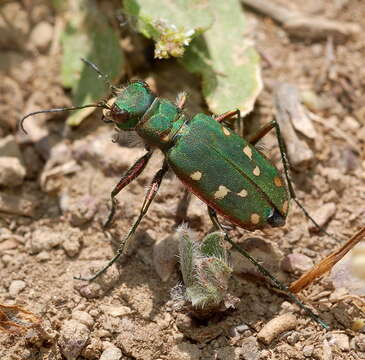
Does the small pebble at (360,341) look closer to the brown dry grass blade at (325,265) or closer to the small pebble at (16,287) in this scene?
the brown dry grass blade at (325,265)

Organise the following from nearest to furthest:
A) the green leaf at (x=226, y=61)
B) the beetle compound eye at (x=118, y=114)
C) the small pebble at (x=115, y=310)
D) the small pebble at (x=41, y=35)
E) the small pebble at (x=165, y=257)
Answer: the small pebble at (x=115, y=310) < the small pebble at (x=165, y=257) < the beetle compound eye at (x=118, y=114) < the green leaf at (x=226, y=61) < the small pebble at (x=41, y=35)

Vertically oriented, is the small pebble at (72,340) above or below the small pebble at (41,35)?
below

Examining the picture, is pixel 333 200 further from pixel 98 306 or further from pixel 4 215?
pixel 4 215

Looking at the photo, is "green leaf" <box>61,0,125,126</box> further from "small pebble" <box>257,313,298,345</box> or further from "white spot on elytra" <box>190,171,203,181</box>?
"small pebble" <box>257,313,298,345</box>

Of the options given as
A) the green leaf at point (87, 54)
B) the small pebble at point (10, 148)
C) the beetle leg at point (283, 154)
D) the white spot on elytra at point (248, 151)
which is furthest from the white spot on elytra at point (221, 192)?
the small pebble at point (10, 148)

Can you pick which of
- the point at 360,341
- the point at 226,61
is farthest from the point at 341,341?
the point at 226,61

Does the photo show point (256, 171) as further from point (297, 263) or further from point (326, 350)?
point (326, 350)

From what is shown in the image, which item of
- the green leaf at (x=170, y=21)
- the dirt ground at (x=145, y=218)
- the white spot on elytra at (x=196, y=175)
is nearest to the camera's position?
the dirt ground at (x=145, y=218)
